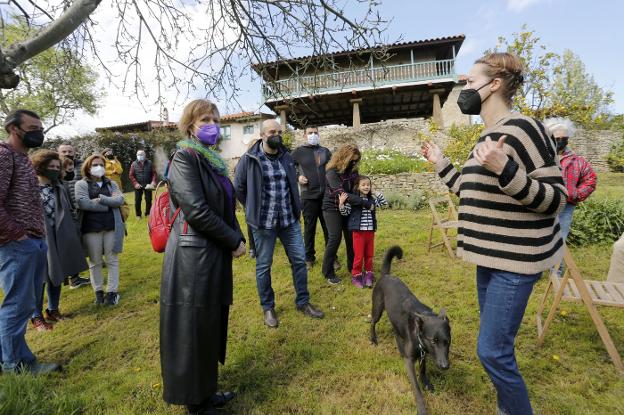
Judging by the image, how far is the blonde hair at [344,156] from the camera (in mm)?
4461

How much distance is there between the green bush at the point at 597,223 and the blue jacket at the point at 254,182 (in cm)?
566

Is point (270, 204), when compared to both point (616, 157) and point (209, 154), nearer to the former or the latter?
point (209, 154)

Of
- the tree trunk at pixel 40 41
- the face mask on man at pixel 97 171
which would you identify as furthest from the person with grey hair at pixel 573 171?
the face mask on man at pixel 97 171

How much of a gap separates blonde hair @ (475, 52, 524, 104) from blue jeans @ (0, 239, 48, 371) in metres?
3.69

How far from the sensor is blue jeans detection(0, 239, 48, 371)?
8.63ft

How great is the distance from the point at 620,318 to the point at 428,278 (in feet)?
6.81

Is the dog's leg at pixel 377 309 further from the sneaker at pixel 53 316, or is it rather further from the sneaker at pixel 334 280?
the sneaker at pixel 53 316

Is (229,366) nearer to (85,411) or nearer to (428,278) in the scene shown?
(85,411)

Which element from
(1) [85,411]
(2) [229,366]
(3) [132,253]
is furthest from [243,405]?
(3) [132,253]

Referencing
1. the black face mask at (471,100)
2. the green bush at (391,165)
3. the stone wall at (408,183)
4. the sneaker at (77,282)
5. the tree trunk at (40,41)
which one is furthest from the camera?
the green bush at (391,165)

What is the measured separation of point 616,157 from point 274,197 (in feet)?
70.5

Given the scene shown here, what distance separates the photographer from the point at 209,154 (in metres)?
2.26

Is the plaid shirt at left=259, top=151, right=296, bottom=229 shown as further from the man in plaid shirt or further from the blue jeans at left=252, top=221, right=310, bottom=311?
the blue jeans at left=252, top=221, right=310, bottom=311

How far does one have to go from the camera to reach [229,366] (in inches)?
115
